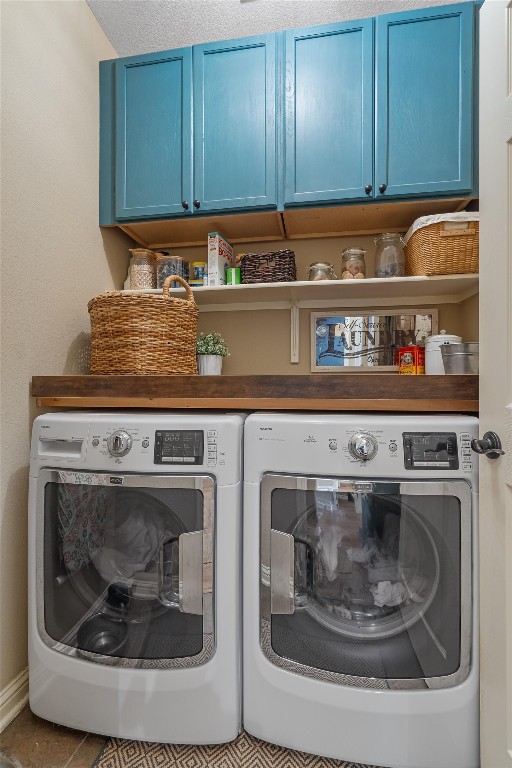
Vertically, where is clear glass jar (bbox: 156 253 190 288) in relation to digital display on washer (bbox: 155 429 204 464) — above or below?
above

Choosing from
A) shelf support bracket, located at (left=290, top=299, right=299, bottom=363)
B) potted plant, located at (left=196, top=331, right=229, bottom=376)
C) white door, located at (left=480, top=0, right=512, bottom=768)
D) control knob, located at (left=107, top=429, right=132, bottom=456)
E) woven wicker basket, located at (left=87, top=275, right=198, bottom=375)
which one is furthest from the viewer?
shelf support bracket, located at (left=290, top=299, right=299, bottom=363)

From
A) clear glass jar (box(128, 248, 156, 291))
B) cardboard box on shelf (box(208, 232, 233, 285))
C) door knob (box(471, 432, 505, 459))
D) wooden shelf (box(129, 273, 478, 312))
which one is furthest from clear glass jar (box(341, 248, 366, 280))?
door knob (box(471, 432, 505, 459))

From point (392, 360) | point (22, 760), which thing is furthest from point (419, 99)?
point (22, 760)

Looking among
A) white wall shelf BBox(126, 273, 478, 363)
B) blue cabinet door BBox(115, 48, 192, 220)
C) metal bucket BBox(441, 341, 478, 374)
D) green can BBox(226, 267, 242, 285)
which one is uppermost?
blue cabinet door BBox(115, 48, 192, 220)

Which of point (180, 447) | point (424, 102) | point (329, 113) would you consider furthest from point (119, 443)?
point (424, 102)

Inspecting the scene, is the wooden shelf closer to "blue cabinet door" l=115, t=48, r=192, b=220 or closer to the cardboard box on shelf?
the cardboard box on shelf

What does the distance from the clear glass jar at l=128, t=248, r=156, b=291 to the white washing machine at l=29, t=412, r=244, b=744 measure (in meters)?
0.95

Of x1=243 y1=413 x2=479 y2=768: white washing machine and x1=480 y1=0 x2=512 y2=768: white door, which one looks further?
x1=243 y1=413 x2=479 y2=768: white washing machine

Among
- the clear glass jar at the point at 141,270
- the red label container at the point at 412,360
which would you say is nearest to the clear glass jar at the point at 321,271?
the red label container at the point at 412,360

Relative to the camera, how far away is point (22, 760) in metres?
1.09

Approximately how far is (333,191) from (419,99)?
49 centimetres

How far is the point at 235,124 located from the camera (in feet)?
5.64

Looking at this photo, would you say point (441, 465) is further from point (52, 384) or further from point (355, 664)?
point (52, 384)

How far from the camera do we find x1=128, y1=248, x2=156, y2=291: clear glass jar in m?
1.94
